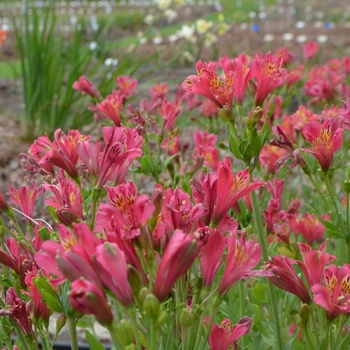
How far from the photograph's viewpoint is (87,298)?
86cm

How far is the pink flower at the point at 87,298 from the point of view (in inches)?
33.9

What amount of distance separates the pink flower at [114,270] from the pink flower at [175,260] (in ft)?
0.15

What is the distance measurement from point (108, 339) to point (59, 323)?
1.47m

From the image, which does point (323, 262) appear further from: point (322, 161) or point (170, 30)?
point (170, 30)

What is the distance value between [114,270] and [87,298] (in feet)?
0.19

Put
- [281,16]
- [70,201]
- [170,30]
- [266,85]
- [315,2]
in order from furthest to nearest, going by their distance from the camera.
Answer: [315,2]
[281,16]
[170,30]
[266,85]
[70,201]

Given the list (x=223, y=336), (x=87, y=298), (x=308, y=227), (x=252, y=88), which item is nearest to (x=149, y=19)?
(x=308, y=227)

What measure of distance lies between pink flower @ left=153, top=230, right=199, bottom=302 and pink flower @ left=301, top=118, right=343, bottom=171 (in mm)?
591

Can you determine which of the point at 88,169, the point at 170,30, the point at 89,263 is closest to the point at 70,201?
the point at 88,169

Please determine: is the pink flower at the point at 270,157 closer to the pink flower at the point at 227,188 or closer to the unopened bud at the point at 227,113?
the unopened bud at the point at 227,113

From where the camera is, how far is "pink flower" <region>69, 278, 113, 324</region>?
860 millimetres

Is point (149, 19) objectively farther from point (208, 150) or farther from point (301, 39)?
point (208, 150)

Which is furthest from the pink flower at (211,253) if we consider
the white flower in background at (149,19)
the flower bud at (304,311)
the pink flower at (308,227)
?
the white flower in background at (149,19)

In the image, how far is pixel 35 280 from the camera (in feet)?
3.94
